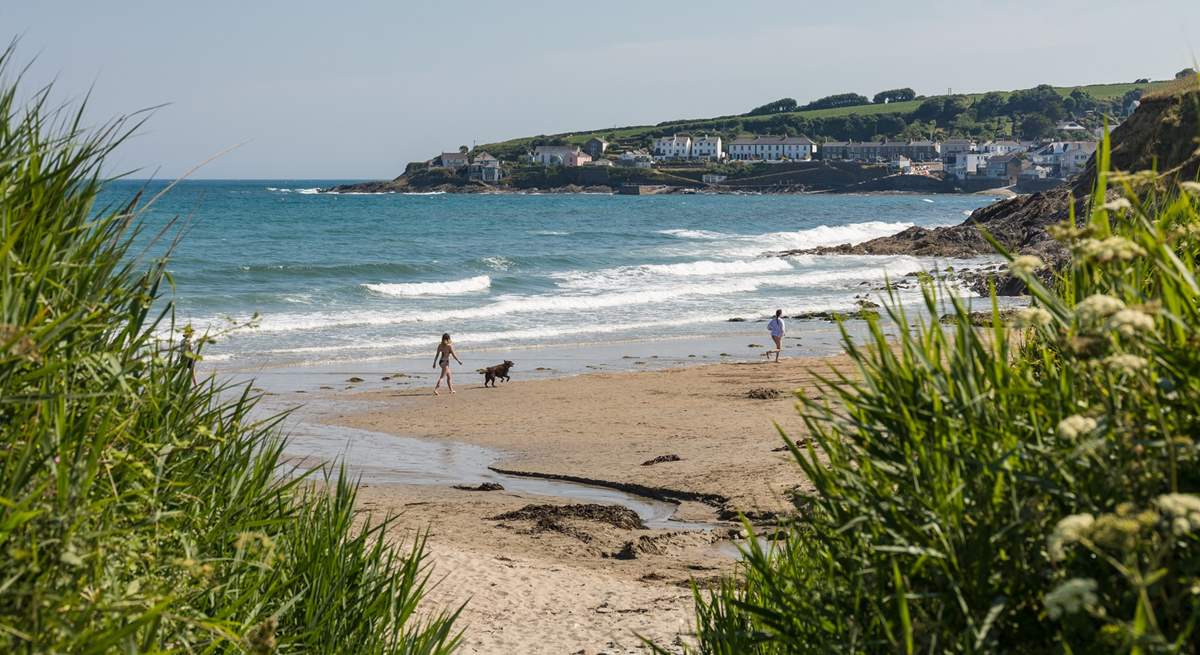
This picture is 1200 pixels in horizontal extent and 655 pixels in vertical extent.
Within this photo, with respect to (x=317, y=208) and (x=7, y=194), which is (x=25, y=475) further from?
(x=317, y=208)

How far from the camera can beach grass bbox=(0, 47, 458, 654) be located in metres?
2.87

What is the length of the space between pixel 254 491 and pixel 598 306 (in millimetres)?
31722

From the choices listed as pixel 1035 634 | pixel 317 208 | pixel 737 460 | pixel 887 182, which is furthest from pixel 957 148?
pixel 1035 634

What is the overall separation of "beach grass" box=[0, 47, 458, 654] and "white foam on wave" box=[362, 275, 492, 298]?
34.3 meters

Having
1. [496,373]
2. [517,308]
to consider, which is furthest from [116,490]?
[517,308]

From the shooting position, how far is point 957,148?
18912cm

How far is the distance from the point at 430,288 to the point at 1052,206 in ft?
80.6

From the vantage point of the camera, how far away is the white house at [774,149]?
7510 inches

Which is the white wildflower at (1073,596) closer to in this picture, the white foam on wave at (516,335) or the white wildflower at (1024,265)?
the white wildflower at (1024,265)

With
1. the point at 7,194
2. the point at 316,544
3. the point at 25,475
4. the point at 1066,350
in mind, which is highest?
the point at 7,194

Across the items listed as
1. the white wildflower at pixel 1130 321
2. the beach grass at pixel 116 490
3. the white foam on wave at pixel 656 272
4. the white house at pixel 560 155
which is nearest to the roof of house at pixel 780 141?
the white house at pixel 560 155

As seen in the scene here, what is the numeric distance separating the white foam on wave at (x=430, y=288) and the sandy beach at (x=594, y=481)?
16498 mm

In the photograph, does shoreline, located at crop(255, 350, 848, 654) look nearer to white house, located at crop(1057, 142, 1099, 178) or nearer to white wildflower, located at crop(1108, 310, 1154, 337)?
white wildflower, located at crop(1108, 310, 1154, 337)

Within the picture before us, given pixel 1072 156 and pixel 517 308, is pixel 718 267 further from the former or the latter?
pixel 1072 156
